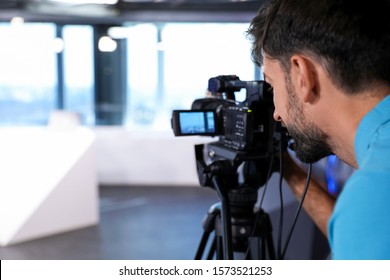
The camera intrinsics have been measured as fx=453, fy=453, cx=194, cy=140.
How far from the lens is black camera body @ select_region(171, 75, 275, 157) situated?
1085mm

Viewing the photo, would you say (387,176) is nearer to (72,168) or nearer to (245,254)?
(245,254)

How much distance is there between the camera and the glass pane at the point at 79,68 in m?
5.58

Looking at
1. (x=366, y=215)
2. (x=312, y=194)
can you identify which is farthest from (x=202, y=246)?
(x=366, y=215)

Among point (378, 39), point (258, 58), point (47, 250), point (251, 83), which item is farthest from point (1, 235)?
point (378, 39)

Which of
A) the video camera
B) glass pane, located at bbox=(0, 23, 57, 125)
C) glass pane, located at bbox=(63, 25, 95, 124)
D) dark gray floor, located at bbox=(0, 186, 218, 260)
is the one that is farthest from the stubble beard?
glass pane, located at bbox=(0, 23, 57, 125)

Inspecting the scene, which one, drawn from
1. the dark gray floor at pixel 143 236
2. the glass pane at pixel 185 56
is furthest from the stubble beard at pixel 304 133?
the glass pane at pixel 185 56

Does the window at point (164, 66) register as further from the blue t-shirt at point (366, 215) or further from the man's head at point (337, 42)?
the blue t-shirt at point (366, 215)

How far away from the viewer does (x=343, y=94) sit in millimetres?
614

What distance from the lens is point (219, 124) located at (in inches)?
46.1

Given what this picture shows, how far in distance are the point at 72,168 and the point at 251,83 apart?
254 centimetres

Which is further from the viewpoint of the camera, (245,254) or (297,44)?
(245,254)

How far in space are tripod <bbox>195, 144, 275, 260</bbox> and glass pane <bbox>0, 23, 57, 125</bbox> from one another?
4.78 m

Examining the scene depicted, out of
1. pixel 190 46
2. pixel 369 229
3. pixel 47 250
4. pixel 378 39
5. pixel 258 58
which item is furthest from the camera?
pixel 190 46

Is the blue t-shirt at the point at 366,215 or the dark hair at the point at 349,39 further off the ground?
the dark hair at the point at 349,39
